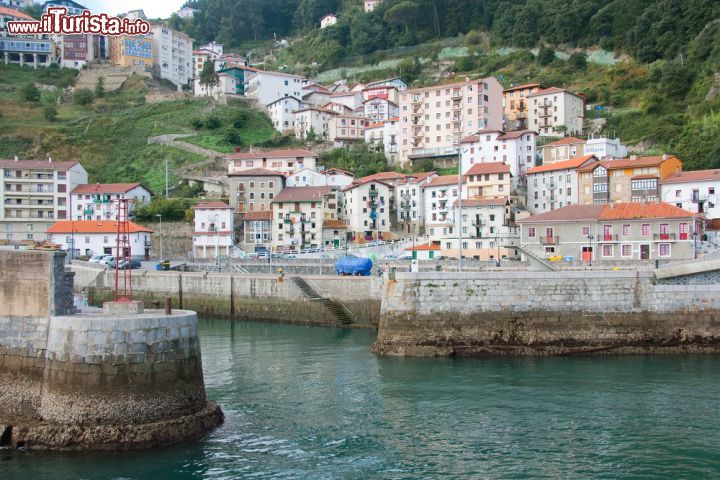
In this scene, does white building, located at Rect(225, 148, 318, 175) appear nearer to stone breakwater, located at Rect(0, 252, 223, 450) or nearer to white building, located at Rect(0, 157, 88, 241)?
white building, located at Rect(0, 157, 88, 241)

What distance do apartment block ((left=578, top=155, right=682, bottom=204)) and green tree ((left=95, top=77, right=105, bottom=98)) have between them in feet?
271

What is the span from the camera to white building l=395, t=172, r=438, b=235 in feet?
252

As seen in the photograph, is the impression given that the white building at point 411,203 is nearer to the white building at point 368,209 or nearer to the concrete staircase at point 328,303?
the white building at point 368,209

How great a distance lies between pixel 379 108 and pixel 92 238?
5276 cm

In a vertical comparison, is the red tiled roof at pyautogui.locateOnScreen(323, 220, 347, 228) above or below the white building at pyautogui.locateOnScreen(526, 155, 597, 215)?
below

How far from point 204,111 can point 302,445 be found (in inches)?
3779

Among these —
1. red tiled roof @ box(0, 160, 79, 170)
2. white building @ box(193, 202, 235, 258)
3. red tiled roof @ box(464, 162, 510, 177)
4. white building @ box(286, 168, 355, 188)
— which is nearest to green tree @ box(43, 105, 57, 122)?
red tiled roof @ box(0, 160, 79, 170)

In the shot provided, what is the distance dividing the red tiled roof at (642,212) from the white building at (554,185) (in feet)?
60.5

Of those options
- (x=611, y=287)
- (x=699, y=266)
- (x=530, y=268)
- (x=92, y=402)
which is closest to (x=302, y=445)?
(x=92, y=402)

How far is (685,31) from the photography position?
3585 inches

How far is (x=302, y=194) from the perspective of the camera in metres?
74.1

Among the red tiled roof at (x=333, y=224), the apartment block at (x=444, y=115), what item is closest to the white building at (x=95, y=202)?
the red tiled roof at (x=333, y=224)

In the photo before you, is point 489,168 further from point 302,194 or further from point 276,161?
point 276,161

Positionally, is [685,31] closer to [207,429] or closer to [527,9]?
[527,9]
